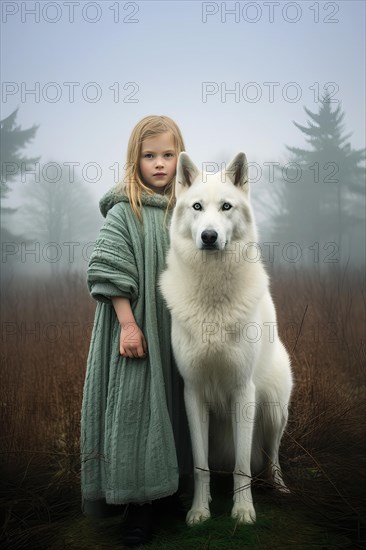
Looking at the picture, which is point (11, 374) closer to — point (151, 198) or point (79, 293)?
point (79, 293)

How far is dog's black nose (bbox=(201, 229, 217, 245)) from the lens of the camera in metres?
2.48

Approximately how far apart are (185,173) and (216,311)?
0.76 meters

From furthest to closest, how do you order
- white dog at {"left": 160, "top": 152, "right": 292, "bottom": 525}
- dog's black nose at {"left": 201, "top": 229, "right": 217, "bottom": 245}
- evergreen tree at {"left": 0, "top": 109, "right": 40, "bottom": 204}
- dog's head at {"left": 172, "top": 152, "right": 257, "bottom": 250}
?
evergreen tree at {"left": 0, "top": 109, "right": 40, "bottom": 204}
white dog at {"left": 160, "top": 152, "right": 292, "bottom": 525}
dog's head at {"left": 172, "top": 152, "right": 257, "bottom": 250}
dog's black nose at {"left": 201, "top": 229, "right": 217, "bottom": 245}

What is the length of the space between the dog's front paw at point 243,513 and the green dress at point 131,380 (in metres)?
0.36

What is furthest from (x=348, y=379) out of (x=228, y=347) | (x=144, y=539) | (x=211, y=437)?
(x=144, y=539)

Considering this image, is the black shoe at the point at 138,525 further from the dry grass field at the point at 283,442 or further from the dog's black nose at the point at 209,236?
the dog's black nose at the point at 209,236

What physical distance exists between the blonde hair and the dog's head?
0.24 metres

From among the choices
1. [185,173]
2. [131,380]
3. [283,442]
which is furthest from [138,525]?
[185,173]

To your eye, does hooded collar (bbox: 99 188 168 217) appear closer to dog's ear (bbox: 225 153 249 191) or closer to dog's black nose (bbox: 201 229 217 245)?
dog's ear (bbox: 225 153 249 191)

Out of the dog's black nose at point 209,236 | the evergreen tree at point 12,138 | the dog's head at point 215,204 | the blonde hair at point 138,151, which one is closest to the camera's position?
the dog's black nose at point 209,236

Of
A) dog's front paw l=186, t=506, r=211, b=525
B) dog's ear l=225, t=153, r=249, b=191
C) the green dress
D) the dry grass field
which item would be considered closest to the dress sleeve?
the green dress

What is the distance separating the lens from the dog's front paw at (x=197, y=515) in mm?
2795

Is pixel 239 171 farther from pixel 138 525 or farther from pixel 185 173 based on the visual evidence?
pixel 138 525

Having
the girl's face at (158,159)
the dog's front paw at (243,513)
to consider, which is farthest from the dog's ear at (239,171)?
the dog's front paw at (243,513)
